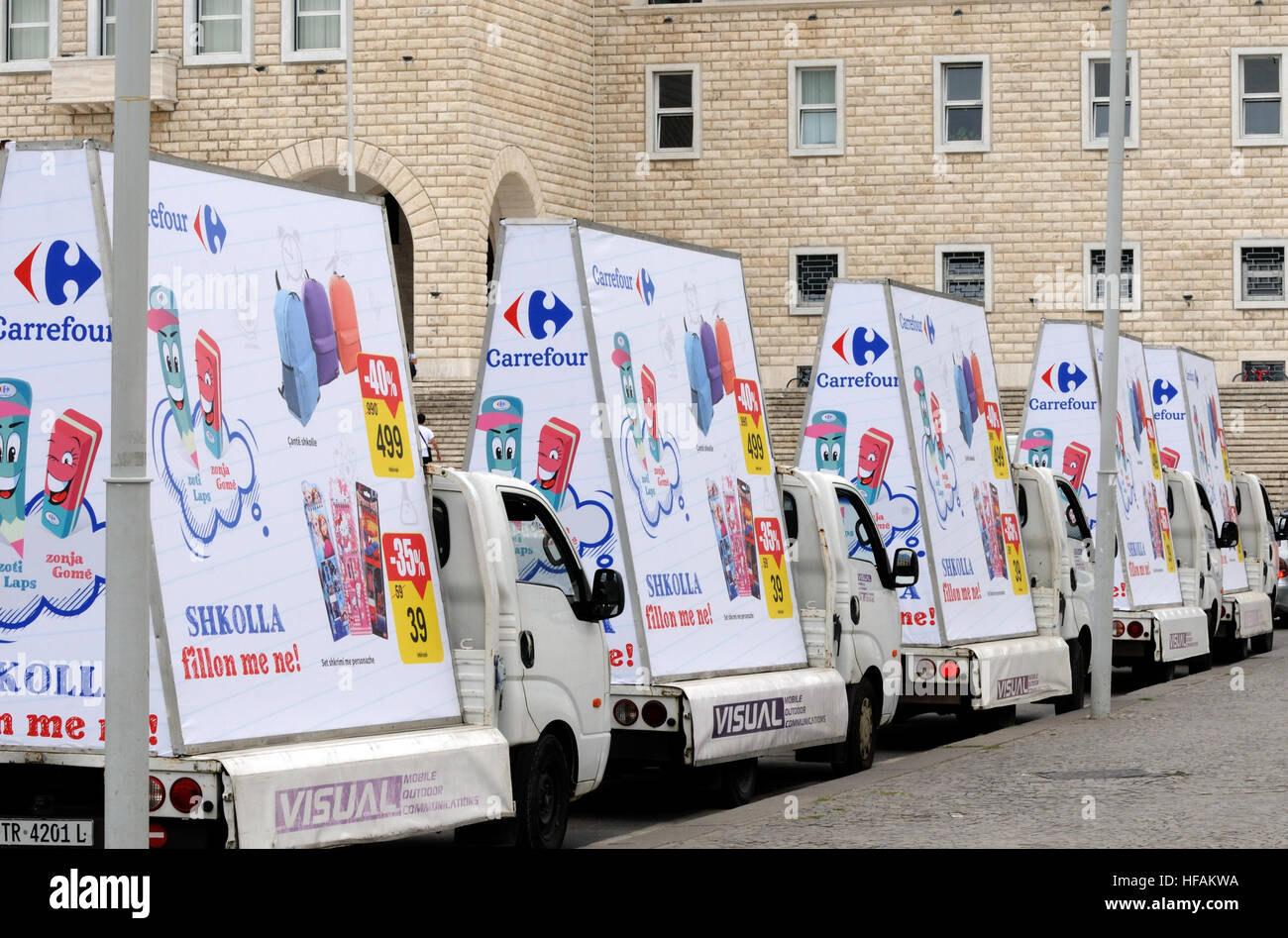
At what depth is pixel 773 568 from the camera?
15.2m

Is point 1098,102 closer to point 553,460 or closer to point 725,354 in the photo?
point 725,354

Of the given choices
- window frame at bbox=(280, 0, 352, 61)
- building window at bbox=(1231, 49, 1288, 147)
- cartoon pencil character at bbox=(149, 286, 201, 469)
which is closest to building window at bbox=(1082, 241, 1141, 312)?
building window at bbox=(1231, 49, 1288, 147)

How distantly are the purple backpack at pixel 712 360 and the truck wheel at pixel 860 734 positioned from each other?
2.61 metres

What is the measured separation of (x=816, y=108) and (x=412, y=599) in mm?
39682

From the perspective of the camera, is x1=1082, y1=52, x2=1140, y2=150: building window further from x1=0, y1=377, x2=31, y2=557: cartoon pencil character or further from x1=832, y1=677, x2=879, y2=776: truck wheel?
x1=0, y1=377, x2=31, y2=557: cartoon pencil character

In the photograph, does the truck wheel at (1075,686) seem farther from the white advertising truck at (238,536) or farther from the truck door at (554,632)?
the white advertising truck at (238,536)

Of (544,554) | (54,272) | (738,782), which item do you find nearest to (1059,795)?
(738,782)

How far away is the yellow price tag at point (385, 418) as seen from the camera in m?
10.6

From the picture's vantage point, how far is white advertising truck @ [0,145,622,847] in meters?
9.16

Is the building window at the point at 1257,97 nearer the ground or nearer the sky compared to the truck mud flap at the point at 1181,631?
nearer the sky

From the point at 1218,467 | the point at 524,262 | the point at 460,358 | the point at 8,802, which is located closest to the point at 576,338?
the point at 524,262

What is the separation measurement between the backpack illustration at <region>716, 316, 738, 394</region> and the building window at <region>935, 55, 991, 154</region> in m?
34.7

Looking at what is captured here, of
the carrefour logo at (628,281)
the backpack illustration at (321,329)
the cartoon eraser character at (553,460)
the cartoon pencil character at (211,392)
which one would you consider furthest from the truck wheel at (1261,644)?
the cartoon pencil character at (211,392)
